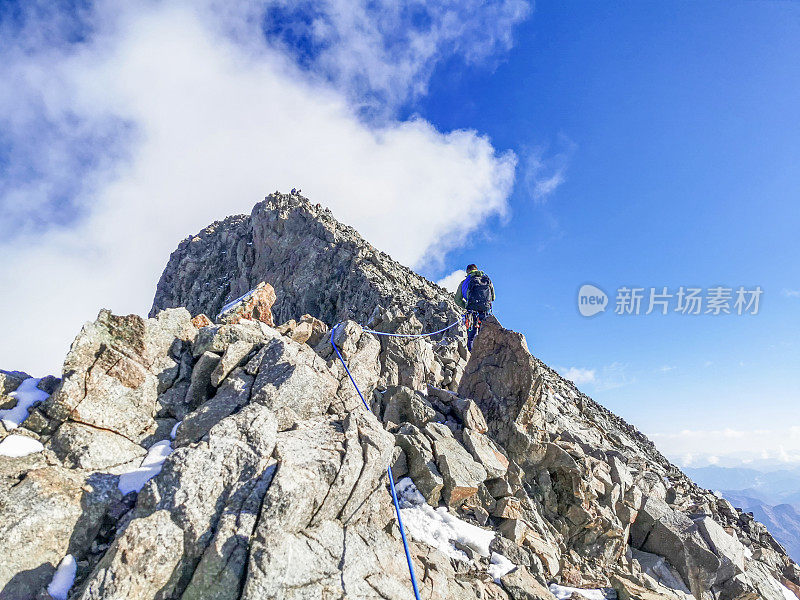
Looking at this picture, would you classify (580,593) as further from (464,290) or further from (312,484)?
(464,290)

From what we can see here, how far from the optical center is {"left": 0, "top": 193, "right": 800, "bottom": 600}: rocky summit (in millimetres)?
6805

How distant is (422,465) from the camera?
11008 millimetres

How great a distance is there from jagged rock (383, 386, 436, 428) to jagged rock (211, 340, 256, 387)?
4.92 metres

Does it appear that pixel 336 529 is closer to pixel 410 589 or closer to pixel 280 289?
pixel 410 589

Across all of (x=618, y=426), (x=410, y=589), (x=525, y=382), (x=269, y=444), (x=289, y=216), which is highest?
(x=289, y=216)

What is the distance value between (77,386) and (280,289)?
171 ft

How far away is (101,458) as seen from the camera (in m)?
8.77

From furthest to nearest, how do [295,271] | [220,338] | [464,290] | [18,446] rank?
[295,271] < [464,290] < [220,338] < [18,446]

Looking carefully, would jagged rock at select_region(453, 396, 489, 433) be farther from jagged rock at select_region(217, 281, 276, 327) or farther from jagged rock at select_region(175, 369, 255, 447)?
jagged rock at select_region(217, 281, 276, 327)

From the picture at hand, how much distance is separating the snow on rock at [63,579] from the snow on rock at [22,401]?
12.3ft

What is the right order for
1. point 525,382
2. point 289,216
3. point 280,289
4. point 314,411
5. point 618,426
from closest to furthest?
point 314,411 → point 525,382 → point 618,426 → point 280,289 → point 289,216

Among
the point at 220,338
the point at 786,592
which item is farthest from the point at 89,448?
the point at 786,592

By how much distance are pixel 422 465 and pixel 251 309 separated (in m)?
9.85

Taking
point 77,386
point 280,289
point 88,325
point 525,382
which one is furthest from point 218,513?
point 280,289
